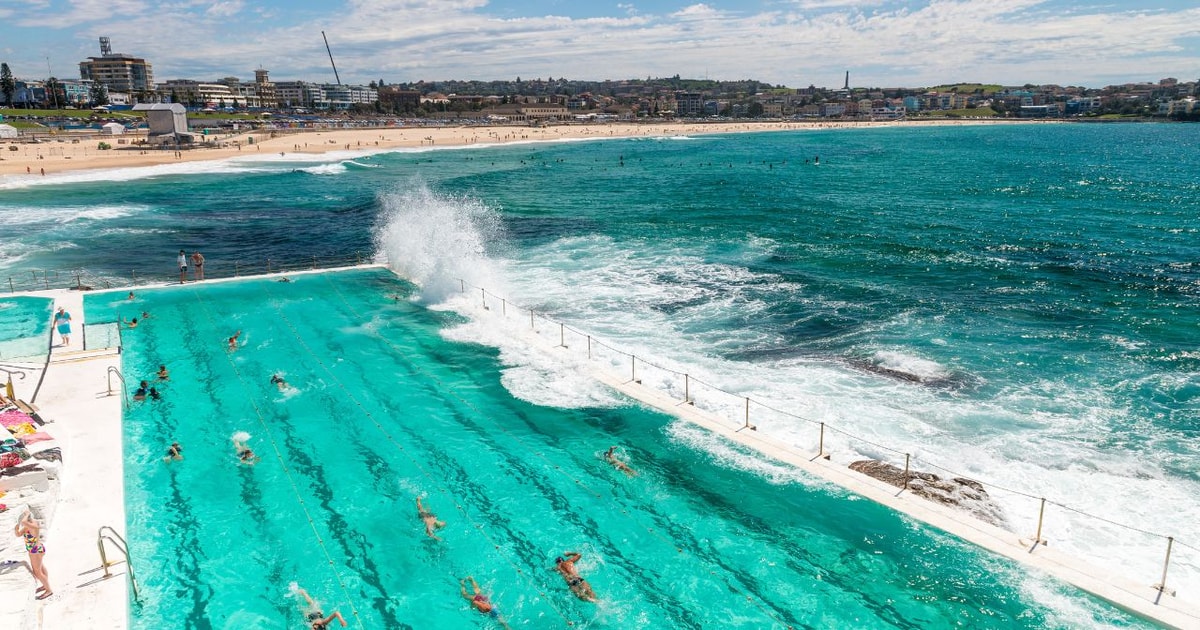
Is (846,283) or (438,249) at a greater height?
(438,249)

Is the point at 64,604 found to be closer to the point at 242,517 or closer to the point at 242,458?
the point at 242,517

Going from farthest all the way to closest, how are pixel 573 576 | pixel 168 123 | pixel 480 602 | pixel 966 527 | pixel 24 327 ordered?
pixel 168 123 → pixel 24 327 → pixel 966 527 → pixel 573 576 → pixel 480 602

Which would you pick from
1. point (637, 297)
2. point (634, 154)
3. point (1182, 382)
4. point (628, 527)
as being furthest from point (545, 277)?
point (634, 154)

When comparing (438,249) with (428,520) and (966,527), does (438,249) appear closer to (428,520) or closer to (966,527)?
(428,520)

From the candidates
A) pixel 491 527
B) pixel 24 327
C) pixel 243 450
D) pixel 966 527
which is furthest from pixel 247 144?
pixel 966 527

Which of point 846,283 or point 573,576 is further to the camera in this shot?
point 846,283

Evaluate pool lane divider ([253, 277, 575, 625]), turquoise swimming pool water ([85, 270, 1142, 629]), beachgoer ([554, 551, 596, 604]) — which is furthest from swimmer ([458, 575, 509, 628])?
beachgoer ([554, 551, 596, 604])

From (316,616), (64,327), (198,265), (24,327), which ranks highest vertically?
(198,265)
